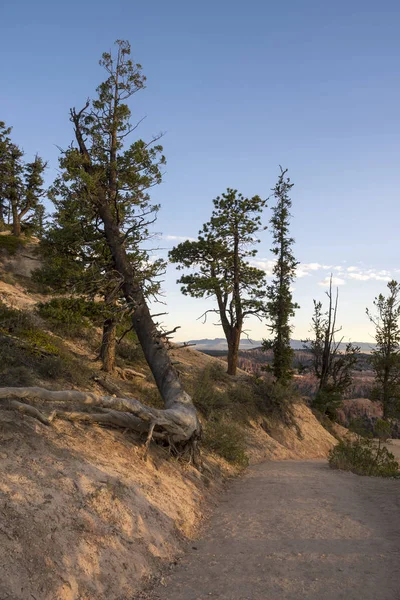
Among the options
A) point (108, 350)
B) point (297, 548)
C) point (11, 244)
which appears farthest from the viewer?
point (11, 244)

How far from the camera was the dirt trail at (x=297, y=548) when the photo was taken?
5762 millimetres

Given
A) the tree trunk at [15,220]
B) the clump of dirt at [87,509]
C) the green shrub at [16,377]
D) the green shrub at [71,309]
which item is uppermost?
the tree trunk at [15,220]

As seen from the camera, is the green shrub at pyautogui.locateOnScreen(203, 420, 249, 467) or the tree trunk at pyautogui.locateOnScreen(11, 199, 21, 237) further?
the tree trunk at pyautogui.locateOnScreen(11, 199, 21, 237)

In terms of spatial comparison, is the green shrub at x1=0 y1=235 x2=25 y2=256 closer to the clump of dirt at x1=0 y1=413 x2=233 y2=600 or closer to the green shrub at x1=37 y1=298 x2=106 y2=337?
the green shrub at x1=37 y1=298 x2=106 y2=337

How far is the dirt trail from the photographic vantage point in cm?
576

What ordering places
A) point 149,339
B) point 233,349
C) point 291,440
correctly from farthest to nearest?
point 233,349
point 291,440
point 149,339

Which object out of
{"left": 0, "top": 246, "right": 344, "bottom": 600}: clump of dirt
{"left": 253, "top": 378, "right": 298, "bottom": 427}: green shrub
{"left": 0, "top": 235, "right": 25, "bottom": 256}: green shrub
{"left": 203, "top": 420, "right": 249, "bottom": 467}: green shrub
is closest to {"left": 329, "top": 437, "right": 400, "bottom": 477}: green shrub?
{"left": 203, "top": 420, "right": 249, "bottom": 467}: green shrub

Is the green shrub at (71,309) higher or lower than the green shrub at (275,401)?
higher

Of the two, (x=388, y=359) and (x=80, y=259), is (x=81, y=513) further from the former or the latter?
(x=388, y=359)

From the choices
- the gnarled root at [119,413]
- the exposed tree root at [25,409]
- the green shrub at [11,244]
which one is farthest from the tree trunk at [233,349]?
the green shrub at [11,244]

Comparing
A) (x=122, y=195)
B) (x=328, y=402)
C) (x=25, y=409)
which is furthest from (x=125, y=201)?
(x=328, y=402)

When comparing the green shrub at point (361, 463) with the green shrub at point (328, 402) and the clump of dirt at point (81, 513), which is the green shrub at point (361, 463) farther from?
the green shrub at point (328, 402)

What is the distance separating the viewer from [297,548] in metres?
7.11

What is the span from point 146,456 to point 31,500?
4.15 m
